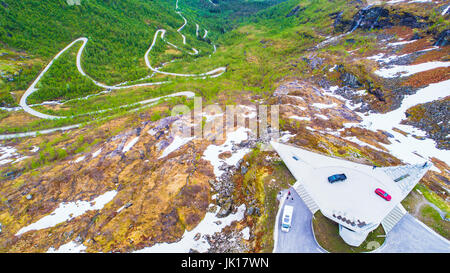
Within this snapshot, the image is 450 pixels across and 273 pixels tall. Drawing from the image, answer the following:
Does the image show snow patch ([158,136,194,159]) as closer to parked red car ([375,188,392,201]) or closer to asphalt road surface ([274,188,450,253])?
asphalt road surface ([274,188,450,253])

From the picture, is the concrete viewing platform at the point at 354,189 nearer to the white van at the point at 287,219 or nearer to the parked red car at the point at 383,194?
the parked red car at the point at 383,194

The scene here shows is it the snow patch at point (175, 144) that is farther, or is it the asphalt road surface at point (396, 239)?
the snow patch at point (175, 144)

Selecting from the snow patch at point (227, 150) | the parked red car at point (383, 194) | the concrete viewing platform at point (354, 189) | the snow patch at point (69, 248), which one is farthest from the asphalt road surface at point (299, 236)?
the snow patch at point (69, 248)

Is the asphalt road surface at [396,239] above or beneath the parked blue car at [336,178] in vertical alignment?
beneath

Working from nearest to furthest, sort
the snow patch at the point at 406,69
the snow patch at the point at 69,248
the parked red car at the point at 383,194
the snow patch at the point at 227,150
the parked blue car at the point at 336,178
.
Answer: the parked red car at the point at 383,194, the snow patch at the point at 69,248, the parked blue car at the point at 336,178, the snow patch at the point at 227,150, the snow patch at the point at 406,69

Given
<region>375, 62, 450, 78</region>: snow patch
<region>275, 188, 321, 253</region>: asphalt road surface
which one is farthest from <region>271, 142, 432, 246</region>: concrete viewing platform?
<region>375, 62, 450, 78</region>: snow patch
